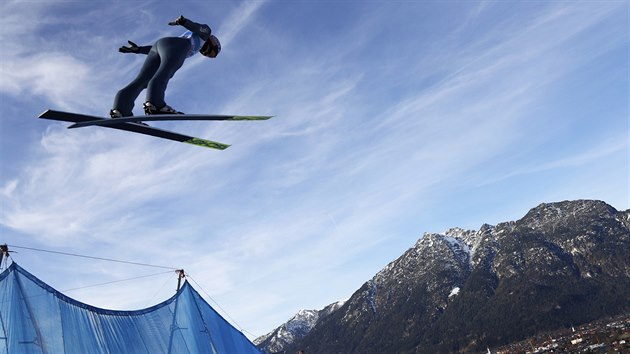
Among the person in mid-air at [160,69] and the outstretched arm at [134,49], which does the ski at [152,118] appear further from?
the outstretched arm at [134,49]

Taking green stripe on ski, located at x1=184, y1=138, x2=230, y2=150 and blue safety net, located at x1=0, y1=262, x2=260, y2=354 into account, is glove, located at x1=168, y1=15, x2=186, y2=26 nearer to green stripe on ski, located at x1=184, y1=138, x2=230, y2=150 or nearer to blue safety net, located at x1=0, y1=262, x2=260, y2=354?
green stripe on ski, located at x1=184, y1=138, x2=230, y2=150

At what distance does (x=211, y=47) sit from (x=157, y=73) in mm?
983

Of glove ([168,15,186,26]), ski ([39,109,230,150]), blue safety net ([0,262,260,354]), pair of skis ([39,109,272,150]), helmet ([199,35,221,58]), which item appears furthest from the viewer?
blue safety net ([0,262,260,354])

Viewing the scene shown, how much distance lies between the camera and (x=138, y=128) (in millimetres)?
8641

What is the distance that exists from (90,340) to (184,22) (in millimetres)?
11394

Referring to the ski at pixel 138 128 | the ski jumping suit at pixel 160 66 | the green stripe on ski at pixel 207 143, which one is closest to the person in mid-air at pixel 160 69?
the ski jumping suit at pixel 160 66

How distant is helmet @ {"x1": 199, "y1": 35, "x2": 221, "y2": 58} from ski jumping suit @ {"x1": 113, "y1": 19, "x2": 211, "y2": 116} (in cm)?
9

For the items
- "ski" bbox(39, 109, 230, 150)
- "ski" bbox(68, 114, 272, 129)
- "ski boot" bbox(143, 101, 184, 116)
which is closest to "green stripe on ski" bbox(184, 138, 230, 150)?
"ski" bbox(39, 109, 230, 150)

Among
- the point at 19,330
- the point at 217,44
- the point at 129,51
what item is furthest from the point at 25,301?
the point at 217,44

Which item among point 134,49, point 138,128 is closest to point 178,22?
point 134,49

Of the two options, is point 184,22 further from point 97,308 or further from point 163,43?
point 97,308

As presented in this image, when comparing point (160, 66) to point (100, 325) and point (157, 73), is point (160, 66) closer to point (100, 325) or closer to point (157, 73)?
point (157, 73)

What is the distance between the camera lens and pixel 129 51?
7.89 meters

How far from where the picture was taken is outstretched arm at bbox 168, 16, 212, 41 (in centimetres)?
687
